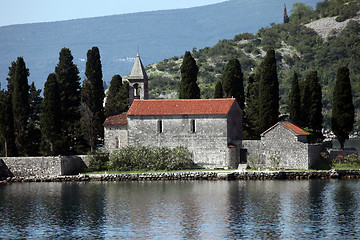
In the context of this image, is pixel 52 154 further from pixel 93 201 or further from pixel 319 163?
pixel 319 163

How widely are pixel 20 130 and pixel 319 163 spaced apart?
27.0m

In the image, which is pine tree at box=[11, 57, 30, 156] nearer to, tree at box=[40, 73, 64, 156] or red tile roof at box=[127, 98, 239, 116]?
tree at box=[40, 73, 64, 156]

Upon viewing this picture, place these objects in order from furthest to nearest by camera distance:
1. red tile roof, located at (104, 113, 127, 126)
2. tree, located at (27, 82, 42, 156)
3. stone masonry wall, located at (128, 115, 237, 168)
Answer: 1. tree, located at (27, 82, 42, 156)
2. red tile roof, located at (104, 113, 127, 126)
3. stone masonry wall, located at (128, 115, 237, 168)

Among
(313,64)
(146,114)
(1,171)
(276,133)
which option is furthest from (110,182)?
(313,64)

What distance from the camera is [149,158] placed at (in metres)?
60.4

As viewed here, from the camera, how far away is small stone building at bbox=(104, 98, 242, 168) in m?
59.9

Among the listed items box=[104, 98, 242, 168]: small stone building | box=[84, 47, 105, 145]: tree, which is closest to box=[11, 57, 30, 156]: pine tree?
box=[84, 47, 105, 145]: tree

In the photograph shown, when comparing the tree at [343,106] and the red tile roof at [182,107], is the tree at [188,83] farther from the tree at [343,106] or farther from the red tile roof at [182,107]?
the tree at [343,106]

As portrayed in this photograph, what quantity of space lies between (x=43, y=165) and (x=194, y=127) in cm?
1362

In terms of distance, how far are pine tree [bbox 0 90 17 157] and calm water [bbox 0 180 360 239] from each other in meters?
6.03

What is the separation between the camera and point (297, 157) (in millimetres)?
57469

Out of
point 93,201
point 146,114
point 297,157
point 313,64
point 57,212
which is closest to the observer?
point 57,212

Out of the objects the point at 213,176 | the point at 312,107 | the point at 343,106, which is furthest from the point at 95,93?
the point at 343,106

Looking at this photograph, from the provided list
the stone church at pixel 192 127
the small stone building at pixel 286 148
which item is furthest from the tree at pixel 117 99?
the small stone building at pixel 286 148
